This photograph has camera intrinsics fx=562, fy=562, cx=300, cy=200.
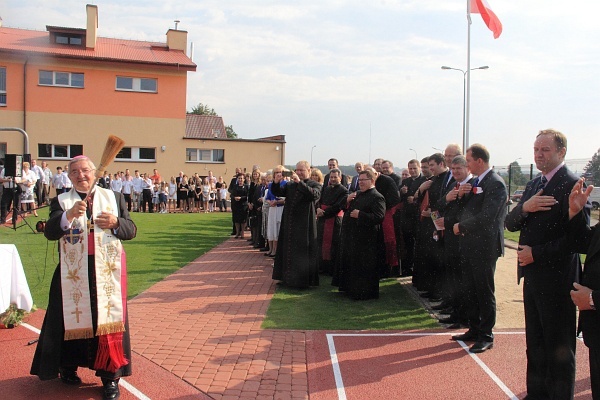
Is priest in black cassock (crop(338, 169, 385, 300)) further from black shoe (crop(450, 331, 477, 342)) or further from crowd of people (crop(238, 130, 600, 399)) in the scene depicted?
black shoe (crop(450, 331, 477, 342))

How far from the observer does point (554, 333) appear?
4242 millimetres

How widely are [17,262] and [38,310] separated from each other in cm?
109

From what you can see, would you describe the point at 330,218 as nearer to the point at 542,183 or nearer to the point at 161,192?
the point at 542,183

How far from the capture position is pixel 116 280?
15.8 ft

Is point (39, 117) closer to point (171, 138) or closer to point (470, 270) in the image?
point (171, 138)

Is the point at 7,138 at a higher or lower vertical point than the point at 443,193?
higher

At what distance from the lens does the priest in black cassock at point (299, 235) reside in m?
9.01

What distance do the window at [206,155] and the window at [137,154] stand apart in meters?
2.08

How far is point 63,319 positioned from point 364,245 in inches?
183

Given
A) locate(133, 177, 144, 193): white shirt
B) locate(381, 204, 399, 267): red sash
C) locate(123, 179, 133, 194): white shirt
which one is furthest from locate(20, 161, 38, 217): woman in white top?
locate(381, 204, 399, 267): red sash

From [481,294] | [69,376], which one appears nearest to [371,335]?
[481,294]

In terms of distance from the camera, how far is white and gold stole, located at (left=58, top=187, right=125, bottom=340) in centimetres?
464

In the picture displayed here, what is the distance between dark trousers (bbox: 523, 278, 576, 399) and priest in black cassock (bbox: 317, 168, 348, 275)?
16.4ft

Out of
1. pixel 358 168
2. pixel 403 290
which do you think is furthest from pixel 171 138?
pixel 403 290
